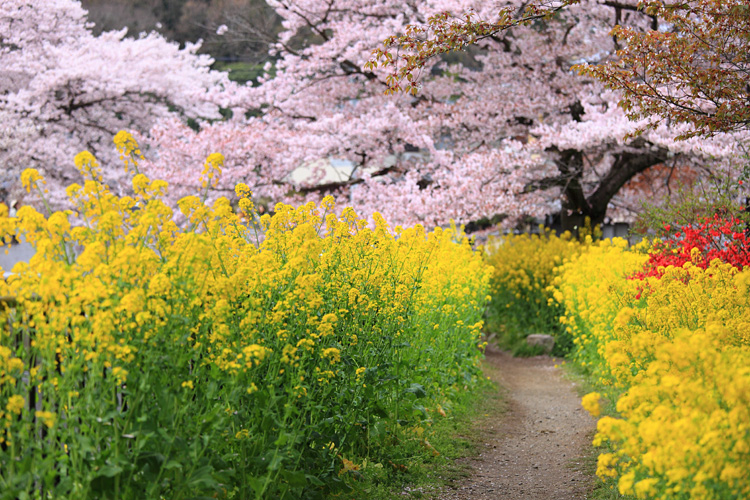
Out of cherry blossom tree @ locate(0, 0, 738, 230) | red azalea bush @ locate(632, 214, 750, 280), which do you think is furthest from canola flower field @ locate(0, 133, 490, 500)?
cherry blossom tree @ locate(0, 0, 738, 230)

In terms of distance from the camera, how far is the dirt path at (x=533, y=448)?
5.30 metres

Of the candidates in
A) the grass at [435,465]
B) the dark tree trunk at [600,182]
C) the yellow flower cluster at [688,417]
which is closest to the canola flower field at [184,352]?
the grass at [435,465]

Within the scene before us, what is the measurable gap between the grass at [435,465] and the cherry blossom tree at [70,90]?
12116 mm

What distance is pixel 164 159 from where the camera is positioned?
15.5 m

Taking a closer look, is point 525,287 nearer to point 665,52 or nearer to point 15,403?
point 665,52

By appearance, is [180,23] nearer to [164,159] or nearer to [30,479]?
[164,159]

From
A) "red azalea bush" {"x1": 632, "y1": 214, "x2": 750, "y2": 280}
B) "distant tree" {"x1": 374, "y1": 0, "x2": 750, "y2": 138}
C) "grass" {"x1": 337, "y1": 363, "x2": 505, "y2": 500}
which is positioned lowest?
"grass" {"x1": 337, "y1": 363, "x2": 505, "y2": 500}

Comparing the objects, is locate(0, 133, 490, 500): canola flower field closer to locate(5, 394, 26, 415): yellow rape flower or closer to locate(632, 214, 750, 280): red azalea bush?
locate(5, 394, 26, 415): yellow rape flower

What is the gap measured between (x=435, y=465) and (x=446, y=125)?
10.2 metres

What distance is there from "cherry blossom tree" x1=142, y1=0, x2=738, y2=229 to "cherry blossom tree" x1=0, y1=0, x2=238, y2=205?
9.38 ft

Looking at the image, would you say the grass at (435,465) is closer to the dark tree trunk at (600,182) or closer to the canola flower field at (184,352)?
the canola flower field at (184,352)

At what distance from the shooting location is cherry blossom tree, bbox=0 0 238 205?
56.5ft

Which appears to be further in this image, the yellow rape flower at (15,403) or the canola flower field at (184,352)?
the canola flower field at (184,352)

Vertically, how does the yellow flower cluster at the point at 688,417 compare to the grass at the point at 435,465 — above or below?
above
